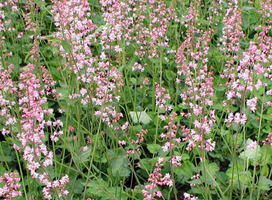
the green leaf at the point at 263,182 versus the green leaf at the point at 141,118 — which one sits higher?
the green leaf at the point at 141,118

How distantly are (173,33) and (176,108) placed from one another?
1693 mm

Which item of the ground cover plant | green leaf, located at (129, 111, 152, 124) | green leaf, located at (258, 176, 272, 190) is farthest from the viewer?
green leaf, located at (129, 111, 152, 124)

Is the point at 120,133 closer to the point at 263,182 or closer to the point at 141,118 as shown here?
the point at 141,118

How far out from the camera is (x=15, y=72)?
163 inches

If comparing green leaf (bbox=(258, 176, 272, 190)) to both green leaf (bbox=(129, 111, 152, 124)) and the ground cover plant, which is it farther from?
green leaf (bbox=(129, 111, 152, 124))

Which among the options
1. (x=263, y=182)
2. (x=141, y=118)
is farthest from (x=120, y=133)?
(x=263, y=182)

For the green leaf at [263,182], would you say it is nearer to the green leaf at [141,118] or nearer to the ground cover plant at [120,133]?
the ground cover plant at [120,133]

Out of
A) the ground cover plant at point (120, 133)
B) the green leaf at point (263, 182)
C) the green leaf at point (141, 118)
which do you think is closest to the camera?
the ground cover plant at point (120, 133)

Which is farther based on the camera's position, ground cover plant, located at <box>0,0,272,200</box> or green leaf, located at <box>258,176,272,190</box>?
green leaf, located at <box>258,176,272,190</box>

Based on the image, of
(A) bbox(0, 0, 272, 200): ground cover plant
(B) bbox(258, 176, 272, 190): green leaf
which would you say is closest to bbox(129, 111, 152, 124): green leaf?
(A) bbox(0, 0, 272, 200): ground cover plant

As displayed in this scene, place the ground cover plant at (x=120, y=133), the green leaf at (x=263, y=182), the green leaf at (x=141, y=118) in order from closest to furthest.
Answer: the ground cover plant at (x=120, y=133), the green leaf at (x=263, y=182), the green leaf at (x=141, y=118)

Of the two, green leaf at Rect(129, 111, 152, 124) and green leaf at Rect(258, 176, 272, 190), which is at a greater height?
green leaf at Rect(129, 111, 152, 124)

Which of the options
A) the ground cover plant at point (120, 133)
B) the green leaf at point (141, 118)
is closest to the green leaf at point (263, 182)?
the ground cover plant at point (120, 133)

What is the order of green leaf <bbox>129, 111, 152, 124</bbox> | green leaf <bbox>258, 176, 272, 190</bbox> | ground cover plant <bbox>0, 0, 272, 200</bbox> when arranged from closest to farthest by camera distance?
ground cover plant <bbox>0, 0, 272, 200</bbox> → green leaf <bbox>258, 176, 272, 190</bbox> → green leaf <bbox>129, 111, 152, 124</bbox>
